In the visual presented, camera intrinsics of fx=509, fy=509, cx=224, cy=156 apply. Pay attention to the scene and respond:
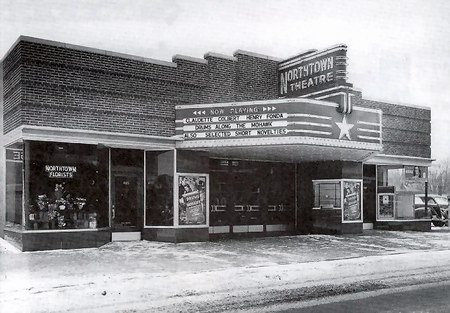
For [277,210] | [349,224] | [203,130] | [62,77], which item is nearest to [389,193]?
[349,224]

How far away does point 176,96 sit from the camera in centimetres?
1631

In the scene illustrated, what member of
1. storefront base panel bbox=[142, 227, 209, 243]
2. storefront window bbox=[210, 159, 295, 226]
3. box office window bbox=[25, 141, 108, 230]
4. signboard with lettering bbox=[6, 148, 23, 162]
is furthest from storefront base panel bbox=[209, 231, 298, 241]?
signboard with lettering bbox=[6, 148, 23, 162]

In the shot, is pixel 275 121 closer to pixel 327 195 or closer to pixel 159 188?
pixel 159 188

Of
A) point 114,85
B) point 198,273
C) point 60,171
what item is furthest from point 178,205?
point 198,273

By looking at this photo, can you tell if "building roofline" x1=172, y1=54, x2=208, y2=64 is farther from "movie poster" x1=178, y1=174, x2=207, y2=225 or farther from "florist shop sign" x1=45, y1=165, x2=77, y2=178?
"florist shop sign" x1=45, y1=165, x2=77, y2=178

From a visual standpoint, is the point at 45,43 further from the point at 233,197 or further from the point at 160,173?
the point at 233,197

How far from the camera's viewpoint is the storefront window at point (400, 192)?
72.4 ft

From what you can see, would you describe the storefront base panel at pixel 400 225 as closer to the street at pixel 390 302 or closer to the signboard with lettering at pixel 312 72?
the signboard with lettering at pixel 312 72

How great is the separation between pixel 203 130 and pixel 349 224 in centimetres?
722

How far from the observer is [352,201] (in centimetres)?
1938

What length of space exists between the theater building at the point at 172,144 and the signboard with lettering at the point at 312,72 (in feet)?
0.14

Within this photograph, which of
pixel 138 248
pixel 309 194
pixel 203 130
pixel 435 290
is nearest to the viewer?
pixel 435 290

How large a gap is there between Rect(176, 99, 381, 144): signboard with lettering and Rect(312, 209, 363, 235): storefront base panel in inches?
150

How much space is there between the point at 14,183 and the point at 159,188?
431 centimetres
